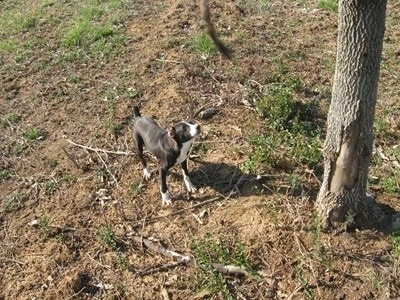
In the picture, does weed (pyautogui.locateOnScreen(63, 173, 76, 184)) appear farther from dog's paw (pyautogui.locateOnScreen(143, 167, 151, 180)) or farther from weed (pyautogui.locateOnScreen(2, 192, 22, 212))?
dog's paw (pyautogui.locateOnScreen(143, 167, 151, 180))

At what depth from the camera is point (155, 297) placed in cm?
451

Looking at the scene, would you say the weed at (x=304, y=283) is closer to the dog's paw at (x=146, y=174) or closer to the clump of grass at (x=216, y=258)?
the clump of grass at (x=216, y=258)

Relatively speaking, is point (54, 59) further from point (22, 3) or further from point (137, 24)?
point (22, 3)

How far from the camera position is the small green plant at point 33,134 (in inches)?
267

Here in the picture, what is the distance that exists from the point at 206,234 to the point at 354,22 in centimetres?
247

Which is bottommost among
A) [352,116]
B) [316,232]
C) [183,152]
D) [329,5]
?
[316,232]

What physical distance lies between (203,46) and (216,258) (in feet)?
14.6

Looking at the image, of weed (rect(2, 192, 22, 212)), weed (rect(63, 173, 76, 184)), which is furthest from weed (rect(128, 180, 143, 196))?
weed (rect(2, 192, 22, 212))

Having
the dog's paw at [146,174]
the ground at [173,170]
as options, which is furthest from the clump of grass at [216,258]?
the dog's paw at [146,174]

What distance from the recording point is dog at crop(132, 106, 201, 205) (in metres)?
5.19

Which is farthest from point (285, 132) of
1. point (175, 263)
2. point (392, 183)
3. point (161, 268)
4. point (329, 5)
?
point (329, 5)

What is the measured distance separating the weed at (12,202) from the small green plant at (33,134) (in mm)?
1165

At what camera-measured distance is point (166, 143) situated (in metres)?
5.34

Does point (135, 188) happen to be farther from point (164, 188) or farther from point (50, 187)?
point (50, 187)
